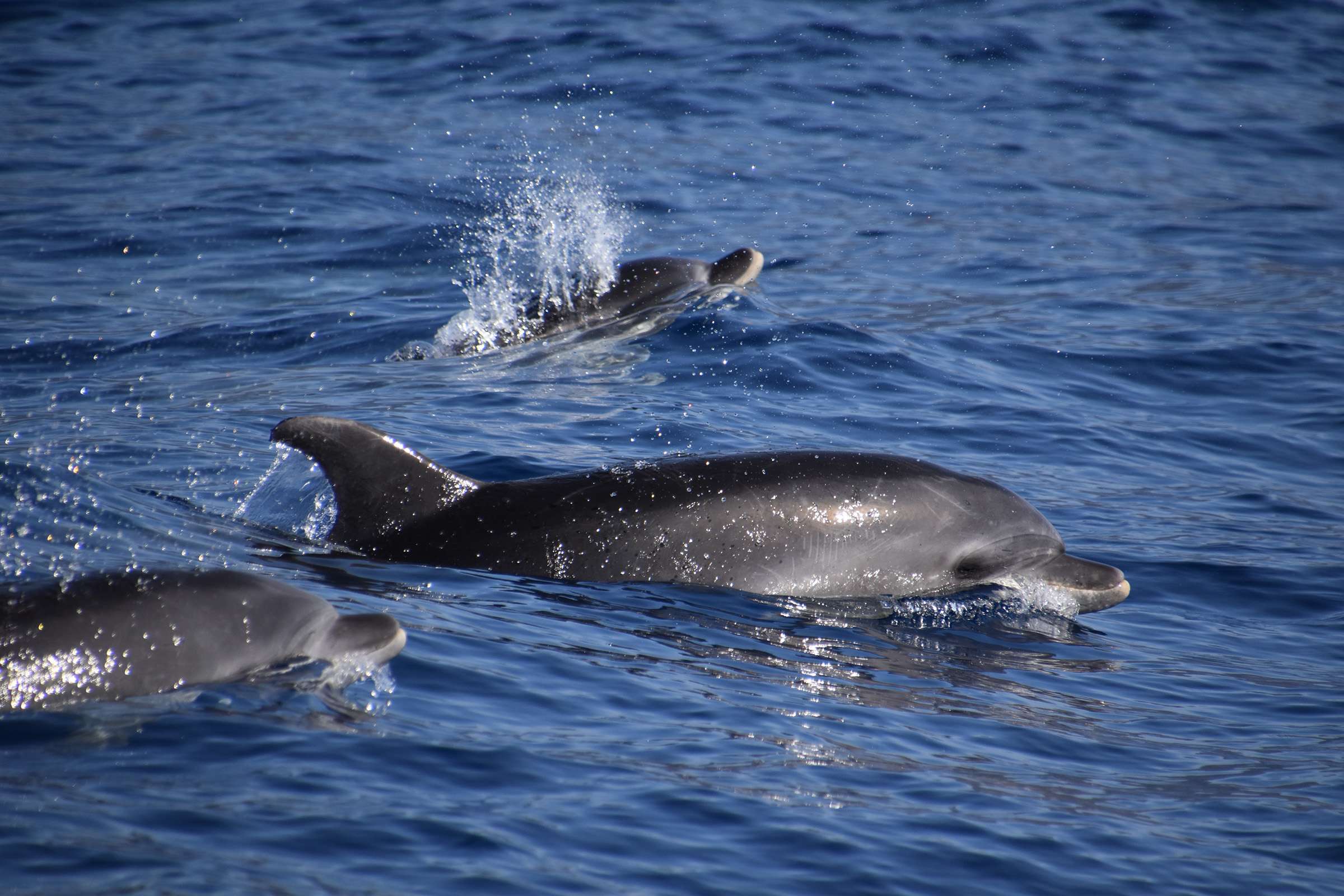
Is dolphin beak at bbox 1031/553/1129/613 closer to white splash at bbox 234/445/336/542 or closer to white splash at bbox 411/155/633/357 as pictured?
white splash at bbox 234/445/336/542

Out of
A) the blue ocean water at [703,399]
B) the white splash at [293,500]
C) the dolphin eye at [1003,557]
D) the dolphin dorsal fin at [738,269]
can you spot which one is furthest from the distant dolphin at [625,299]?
the dolphin eye at [1003,557]

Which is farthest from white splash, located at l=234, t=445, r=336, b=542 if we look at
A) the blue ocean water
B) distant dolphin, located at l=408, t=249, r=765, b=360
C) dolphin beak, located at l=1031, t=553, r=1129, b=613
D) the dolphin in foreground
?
distant dolphin, located at l=408, t=249, r=765, b=360

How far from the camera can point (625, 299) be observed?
54.2 feet

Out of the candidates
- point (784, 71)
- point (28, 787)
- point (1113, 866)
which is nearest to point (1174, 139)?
point (784, 71)

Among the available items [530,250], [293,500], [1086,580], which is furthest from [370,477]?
[530,250]

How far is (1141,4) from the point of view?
3319cm

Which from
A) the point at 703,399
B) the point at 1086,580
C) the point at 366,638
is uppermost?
the point at 366,638

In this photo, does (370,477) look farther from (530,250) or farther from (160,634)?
(530,250)

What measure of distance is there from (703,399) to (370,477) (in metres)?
5.73

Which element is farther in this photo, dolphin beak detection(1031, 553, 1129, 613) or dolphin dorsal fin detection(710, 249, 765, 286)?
dolphin dorsal fin detection(710, 249, 765, 286)

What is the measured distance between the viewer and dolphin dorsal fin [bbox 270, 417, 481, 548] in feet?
27.3

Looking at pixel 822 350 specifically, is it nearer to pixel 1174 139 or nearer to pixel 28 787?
pixel 28 787

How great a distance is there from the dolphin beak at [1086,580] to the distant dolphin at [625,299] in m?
7.68

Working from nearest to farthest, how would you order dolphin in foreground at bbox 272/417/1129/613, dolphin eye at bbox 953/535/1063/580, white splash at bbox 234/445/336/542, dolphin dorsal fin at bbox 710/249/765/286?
dolphin in foreground at bbox 272/417/1129/613 → dolphin eye at bbox 953/535/1063/580 → white splash at bbox 234/445/336/542 → dolphin dorsal fin at bbox 710/249/765/286
